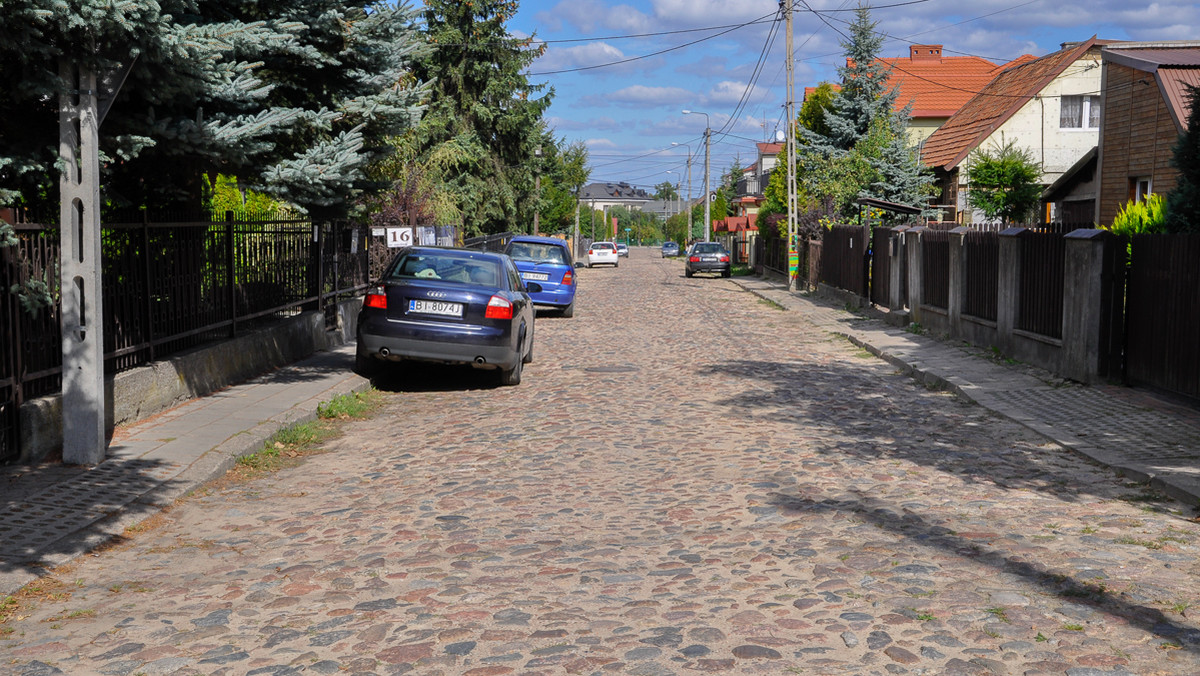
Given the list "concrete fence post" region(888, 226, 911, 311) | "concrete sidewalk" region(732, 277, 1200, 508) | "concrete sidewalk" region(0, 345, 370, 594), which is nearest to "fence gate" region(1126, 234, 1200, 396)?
"concrete sidewalk" region(732, 277, 1200, 508)

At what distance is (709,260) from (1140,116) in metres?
27.8

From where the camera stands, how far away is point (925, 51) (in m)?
63.9

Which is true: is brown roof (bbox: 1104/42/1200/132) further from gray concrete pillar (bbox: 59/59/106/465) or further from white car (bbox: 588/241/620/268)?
white car (bbox: 588/241/620/268)

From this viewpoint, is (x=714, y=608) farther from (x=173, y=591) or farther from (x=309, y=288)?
(x=309, y=288)

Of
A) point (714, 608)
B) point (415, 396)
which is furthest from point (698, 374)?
point (714, 608)

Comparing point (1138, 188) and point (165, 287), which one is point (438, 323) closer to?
point (165, 287)

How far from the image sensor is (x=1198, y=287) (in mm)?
10266

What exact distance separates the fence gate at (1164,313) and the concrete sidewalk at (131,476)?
27.9ft

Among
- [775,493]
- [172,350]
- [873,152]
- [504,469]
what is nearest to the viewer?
[775,493]

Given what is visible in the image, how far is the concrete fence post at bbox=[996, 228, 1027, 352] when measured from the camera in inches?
577

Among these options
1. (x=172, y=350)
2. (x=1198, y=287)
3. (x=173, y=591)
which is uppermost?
(x=1198, y=287)

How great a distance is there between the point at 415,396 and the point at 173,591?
709 cm

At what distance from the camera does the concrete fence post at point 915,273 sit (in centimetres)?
1991

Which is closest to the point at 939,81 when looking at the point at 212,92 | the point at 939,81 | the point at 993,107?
the point at 939,81
